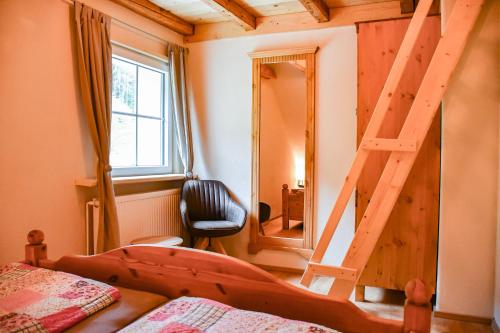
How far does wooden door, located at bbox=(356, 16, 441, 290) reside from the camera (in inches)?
107

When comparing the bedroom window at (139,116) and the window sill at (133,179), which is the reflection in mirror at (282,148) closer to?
the window sill at (133,179)

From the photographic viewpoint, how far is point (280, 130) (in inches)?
146

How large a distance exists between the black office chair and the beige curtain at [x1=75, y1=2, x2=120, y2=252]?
76 cm

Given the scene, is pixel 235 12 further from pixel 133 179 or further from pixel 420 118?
pixel 420 118

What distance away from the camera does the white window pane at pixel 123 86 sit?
329 centimetres

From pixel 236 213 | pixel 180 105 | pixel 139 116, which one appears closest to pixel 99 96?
pixel 139 116

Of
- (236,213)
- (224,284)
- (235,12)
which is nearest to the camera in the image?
(224,284)

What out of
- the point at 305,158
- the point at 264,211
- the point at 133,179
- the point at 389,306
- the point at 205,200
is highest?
the point at 305,158

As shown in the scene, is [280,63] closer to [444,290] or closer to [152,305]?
[444,290]

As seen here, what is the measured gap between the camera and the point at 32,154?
254 cm

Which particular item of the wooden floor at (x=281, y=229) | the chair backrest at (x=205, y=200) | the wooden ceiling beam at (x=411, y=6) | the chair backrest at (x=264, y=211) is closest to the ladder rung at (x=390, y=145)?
the wooden ceiling beam at (x=411, y=6)

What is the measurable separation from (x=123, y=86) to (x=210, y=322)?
8.67ft

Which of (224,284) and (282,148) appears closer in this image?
(224,284)

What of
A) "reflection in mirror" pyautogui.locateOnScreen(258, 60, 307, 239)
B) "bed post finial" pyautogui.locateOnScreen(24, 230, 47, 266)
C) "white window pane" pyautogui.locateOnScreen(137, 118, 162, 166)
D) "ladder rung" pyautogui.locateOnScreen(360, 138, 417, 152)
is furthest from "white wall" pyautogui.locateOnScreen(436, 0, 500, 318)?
"white window pane" pyautogui.locateOnScreen(137, 118, 162, 166)
